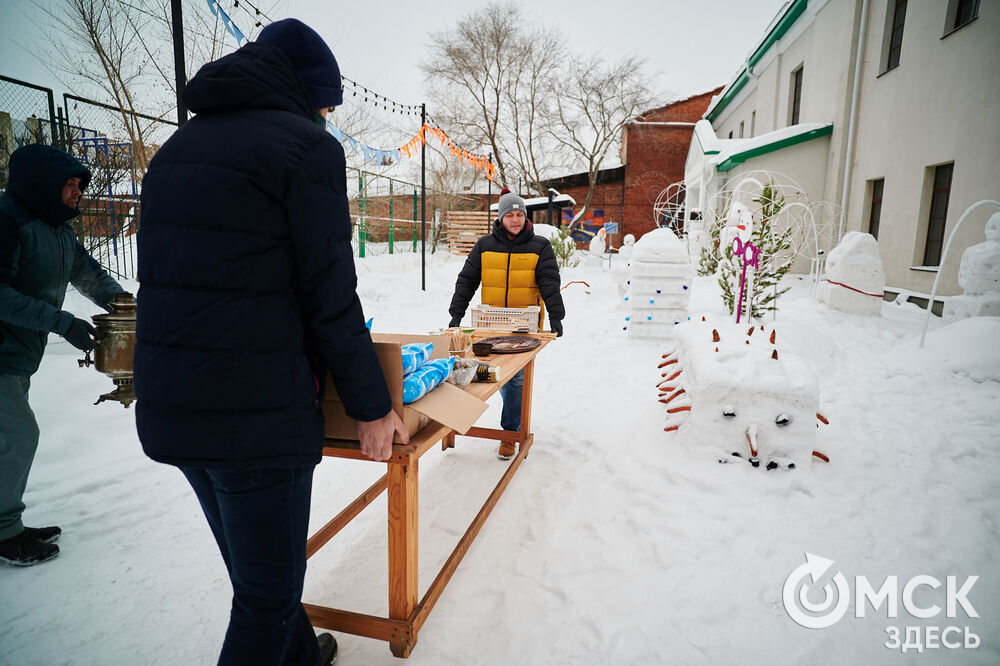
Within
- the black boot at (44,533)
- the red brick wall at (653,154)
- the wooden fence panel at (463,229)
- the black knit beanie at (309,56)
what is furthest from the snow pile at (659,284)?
the red brick wall at (653,154)

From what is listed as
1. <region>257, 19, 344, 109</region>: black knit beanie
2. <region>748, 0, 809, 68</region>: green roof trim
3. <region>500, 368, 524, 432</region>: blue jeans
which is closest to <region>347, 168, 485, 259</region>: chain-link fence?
<region>500, 368, 524, 432</region>: blue jeans

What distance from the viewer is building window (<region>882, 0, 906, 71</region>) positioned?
988cm

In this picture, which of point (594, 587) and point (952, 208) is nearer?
point (594, 587)

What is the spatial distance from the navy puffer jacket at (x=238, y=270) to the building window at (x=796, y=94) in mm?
17088

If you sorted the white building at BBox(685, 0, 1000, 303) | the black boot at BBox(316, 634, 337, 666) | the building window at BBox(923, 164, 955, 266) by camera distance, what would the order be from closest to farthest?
1. the black boot at BBox(316, 634, 337, 666)
2. the white building at BBox(685, 0, 1000, 303)
3. the building window at BBox(923, 164, 955, 266)

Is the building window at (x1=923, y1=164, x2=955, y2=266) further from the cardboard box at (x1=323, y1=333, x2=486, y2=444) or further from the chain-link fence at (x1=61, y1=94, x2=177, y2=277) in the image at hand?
the chain-link fence at (x1=61, y1=94, x2=177, y2=277)

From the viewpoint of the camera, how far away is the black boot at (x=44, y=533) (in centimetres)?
262

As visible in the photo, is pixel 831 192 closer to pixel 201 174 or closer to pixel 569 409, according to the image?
pixel 569 409

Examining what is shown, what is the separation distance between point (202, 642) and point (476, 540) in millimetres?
1304

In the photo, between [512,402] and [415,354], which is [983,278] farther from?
[415,354]

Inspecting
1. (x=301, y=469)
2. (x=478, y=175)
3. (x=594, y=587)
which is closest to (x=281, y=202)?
(x=301, y=469)

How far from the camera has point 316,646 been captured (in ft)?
6.10

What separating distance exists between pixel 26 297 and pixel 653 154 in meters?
27.7

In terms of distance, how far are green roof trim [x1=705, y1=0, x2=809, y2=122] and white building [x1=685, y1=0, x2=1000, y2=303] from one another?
55mm
